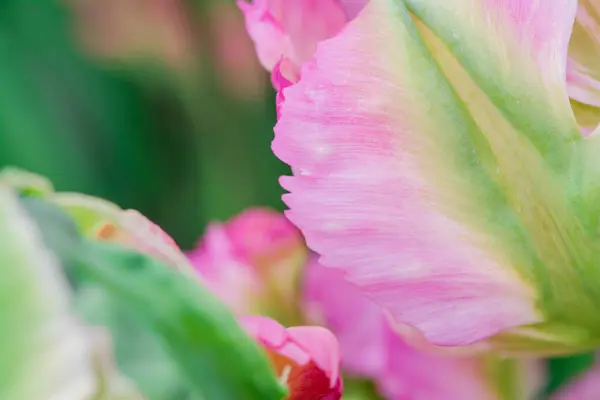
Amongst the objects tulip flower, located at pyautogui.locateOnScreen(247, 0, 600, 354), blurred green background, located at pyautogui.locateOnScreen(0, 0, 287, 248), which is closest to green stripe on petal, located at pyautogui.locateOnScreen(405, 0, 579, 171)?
tulip flower, located at pyautogui.locateOnScreen(247, 0, 600, 354)

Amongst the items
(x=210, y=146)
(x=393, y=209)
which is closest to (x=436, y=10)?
(x=393, y=209)

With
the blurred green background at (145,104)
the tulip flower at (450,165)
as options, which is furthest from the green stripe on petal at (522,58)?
the blurred green background at (145,104)

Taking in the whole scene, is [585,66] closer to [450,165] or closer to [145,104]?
[450,165]

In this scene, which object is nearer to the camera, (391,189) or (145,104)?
(391,189)

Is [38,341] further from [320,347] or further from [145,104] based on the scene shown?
[145,104]

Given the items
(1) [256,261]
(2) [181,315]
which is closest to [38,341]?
(2) [181,315]

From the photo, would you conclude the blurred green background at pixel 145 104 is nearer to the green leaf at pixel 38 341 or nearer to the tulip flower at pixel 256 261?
the tulip flower at pixel 256 261

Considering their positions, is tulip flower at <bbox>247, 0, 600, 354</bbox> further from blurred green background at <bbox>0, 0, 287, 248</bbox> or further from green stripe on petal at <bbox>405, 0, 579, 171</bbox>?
blurred green background at <bbox>0, 0, 287, 248</bbox>
